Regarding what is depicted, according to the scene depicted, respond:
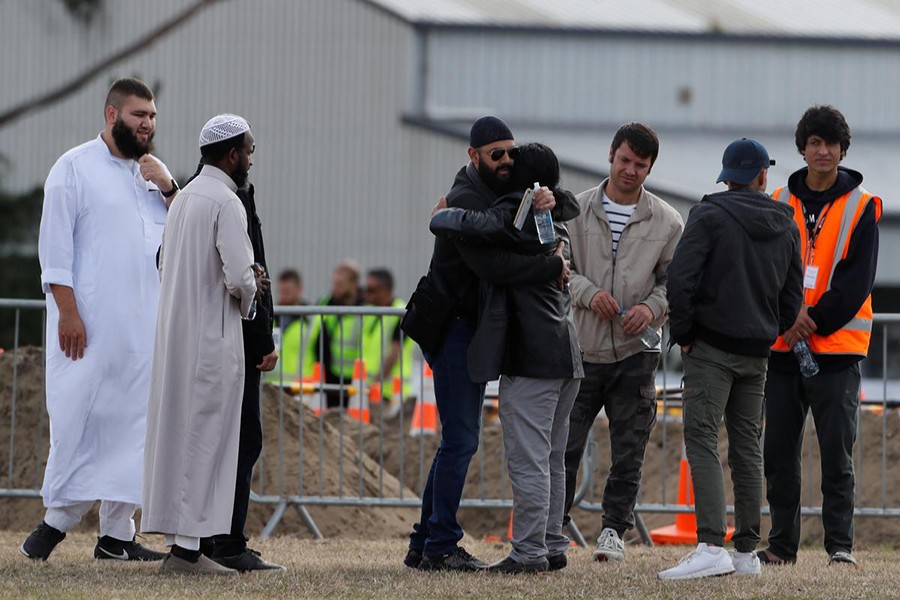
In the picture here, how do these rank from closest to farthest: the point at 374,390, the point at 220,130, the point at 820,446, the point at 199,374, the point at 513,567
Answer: the point at 199,374 → the point at 220,130 → the point at 513,567 → the point at 820,446 → the point at 374,390

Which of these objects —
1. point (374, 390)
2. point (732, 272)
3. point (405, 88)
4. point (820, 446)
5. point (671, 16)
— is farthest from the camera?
point (671, 16)

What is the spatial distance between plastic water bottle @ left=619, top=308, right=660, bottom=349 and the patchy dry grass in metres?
1.10

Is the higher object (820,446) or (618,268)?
(618,268)

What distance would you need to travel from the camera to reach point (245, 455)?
7.50 meters

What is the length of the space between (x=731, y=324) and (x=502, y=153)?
4.26 ft

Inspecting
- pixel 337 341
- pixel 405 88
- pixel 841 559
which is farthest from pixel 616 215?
pixel 405 88

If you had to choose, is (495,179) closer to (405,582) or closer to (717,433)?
(717,433)

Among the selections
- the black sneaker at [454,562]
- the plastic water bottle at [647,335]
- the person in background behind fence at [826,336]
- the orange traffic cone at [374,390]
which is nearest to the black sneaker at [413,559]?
the black sneaker at [454,562]

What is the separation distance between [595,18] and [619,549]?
23176 millimetres

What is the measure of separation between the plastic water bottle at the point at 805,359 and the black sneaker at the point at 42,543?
3704mm

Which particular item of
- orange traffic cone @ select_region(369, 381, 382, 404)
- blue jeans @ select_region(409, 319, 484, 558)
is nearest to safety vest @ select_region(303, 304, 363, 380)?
orange traffic cone @ select_region(369, 381, 382, 404)

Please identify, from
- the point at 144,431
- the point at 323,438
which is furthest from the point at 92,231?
the point at 323,438

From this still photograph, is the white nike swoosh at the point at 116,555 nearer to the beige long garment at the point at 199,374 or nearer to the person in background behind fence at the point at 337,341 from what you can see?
the beige long garment at the point at 199,374

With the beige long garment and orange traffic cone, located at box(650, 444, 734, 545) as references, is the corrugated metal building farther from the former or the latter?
the beige long garment
